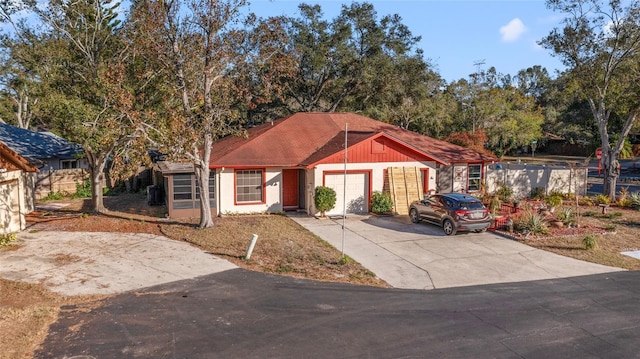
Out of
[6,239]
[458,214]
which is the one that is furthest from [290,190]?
[6,239]

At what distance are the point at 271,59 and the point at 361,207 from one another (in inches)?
333

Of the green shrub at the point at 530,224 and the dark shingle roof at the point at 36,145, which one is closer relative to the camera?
the green shrub at the point at 530,224

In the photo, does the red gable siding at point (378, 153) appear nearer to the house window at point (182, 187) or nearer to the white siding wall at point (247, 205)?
the white siding wall at point (247, 205)

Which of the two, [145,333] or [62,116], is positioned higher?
[62,116]

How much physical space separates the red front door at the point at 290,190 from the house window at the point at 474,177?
402 inches

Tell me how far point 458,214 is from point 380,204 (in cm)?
494

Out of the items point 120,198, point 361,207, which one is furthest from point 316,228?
point 120,198

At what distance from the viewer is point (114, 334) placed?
9.27 metres

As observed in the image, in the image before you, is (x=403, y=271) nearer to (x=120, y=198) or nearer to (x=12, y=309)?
(x=12, y=309)

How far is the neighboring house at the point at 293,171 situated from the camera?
2180 cm

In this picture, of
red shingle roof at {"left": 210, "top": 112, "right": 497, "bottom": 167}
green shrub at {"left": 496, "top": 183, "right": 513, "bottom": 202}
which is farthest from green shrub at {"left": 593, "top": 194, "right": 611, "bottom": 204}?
red shingle roof at {"left": 210, "top": 112, "right": 497, "bottom": 167}

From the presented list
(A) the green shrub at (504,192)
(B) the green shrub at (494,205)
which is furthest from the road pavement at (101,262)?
(A) the green shrub at (504,192)

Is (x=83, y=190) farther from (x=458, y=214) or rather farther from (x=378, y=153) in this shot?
(x=458, y=214)

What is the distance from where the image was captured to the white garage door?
74.1 feet
